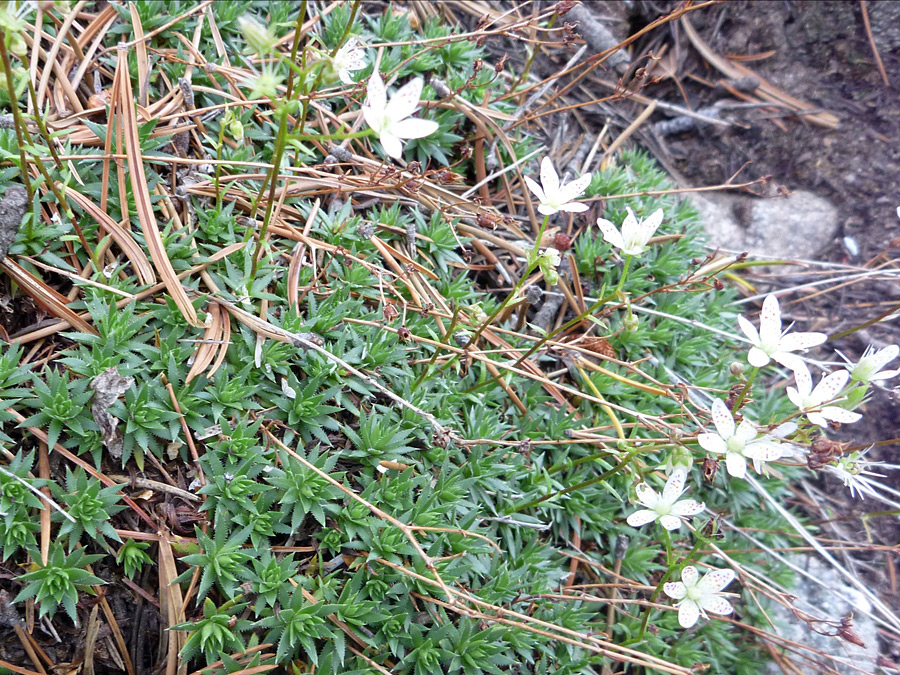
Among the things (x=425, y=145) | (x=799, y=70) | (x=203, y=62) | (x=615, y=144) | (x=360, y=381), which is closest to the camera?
(x=360, y=381)

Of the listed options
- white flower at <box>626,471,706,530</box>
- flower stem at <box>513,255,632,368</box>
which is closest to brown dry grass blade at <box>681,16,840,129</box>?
flower stem at <box>513,255,632,368</box>

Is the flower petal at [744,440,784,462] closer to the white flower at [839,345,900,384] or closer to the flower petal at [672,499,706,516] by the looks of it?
the flower petal at [672,499,706,516]

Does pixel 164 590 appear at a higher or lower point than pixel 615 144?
lower

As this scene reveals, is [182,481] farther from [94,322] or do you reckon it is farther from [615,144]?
[615,144]

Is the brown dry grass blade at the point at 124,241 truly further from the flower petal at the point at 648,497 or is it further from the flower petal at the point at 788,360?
the flower petal at the point at 788,360

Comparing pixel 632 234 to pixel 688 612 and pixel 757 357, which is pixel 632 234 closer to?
pixel 757 357

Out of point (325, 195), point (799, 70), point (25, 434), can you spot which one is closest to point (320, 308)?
point (325, 195)

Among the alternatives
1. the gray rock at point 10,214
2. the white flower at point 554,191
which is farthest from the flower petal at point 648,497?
the gray rock at point 10,214
